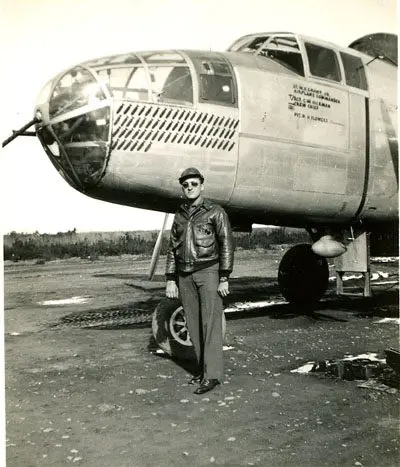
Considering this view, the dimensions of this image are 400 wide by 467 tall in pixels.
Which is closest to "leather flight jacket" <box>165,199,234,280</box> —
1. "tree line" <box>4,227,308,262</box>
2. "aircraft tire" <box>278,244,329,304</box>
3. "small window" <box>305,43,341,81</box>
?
"small window" <box>305,43,341,81</box>

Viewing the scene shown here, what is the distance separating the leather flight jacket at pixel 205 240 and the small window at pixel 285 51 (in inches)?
102

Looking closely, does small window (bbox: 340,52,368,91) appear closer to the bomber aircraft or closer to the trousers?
the bomber aircraft

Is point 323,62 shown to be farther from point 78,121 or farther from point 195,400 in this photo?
point 195,400

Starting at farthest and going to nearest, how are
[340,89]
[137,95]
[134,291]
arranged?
[134,291]
[340,89]
[137,95]

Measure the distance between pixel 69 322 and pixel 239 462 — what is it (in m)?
5.50

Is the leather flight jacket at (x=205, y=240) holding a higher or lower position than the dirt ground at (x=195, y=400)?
higher

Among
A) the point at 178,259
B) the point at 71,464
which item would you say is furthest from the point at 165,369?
the point at 71,464

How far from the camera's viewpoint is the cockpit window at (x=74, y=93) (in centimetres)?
491

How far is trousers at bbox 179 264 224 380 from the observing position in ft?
14.8

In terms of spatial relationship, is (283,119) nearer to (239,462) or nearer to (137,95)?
(137,95)

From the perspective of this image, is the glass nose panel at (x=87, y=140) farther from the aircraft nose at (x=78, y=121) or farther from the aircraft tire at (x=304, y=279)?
the aircraft tire at (x=304, y=279)

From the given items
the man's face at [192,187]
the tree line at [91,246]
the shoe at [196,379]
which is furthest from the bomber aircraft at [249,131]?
the tree line at [91,246]

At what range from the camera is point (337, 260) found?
24.3 ft

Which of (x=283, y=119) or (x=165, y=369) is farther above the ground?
(x=283, y=119)
